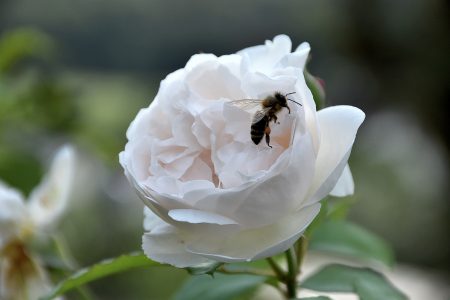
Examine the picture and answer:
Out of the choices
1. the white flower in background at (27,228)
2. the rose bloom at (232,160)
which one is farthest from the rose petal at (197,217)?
the white flower in background at (27,228)

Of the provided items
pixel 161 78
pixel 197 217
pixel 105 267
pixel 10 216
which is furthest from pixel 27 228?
pixel 161 78

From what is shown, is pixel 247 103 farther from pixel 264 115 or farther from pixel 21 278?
pixel 21 278

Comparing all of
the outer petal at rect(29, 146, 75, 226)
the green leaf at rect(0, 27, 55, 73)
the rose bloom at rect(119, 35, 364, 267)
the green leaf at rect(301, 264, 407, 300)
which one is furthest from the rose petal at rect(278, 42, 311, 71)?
the green leaf at rect(0, 27, 55, 73)

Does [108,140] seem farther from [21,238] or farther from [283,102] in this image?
[283,102]

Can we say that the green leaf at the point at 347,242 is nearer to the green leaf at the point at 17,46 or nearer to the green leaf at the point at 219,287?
the green leaf at the point at 219,287

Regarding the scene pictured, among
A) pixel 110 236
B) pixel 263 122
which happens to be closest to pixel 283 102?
pixel 263 122

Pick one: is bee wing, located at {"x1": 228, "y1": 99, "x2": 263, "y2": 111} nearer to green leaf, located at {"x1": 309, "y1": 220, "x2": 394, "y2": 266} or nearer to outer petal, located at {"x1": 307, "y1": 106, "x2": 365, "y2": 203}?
outer petal, located at {"x1": 307, "y1": 106, "x2": 365, "y2": 203}
